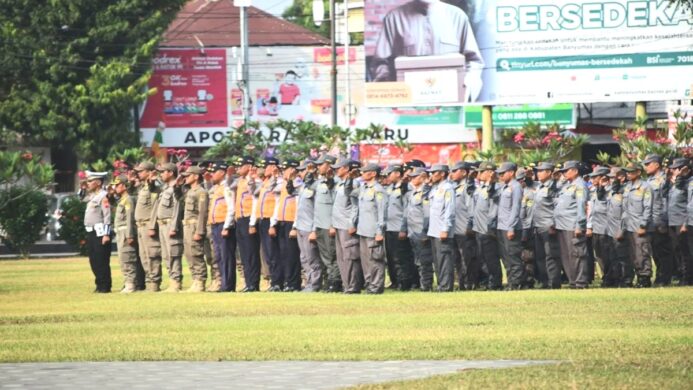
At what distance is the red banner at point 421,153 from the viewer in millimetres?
51287

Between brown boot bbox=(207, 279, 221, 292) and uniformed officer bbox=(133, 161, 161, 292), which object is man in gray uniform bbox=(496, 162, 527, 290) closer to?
brown boot bbox=(207, 279, 221, 292)

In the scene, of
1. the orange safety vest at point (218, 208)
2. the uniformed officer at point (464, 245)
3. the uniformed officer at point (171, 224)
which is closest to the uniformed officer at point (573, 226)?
the uniformed officer at point (464, 245)

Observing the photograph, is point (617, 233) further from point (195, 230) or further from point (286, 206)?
point (195, 230)

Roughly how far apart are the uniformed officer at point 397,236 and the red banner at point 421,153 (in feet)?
84.5

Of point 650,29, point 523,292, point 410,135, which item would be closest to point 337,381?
point 523,292

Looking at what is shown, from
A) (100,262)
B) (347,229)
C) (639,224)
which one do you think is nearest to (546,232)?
(639,224)

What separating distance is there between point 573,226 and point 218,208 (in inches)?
211

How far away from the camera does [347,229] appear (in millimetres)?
23094

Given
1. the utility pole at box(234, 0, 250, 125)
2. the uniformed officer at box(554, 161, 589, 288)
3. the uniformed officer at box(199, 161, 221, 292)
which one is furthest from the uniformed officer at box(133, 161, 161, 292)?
the utility pole at box(234, 0, 250, 125)

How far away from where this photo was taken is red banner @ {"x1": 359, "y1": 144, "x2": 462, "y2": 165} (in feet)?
168

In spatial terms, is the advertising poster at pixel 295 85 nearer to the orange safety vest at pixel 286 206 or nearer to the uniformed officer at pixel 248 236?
the uniformed officer at pixel 248 236

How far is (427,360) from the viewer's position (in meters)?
13.5

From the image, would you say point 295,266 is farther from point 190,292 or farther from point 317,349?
point 317,349

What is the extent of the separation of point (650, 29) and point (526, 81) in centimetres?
354
